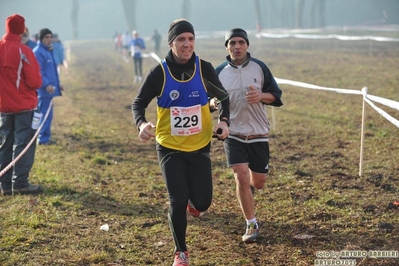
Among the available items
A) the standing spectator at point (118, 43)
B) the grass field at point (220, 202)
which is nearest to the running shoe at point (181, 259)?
the grass field at point (220, 202)

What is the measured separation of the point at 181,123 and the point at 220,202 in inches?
98.1

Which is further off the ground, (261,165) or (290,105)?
(261,165)

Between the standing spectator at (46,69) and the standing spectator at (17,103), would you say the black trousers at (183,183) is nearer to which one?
the standing spectator at (17,103)

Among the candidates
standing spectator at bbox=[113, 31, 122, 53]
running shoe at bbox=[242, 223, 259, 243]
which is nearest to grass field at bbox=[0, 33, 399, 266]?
running shoe at bbox=[242, 223, 259, 243]

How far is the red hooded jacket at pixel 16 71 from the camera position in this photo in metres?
7.41

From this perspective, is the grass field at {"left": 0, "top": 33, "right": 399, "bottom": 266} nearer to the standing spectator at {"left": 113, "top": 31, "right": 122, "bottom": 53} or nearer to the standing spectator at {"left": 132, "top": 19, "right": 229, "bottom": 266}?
the standing spectator at {"left": 132, "top": 19, "right": 229, "bottom": 266}

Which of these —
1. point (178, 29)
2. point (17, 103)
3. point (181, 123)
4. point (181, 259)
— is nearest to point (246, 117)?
point (181, 123)

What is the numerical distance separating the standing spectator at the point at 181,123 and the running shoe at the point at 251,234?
85 centimetres

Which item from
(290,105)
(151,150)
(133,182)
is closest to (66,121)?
(151,150)

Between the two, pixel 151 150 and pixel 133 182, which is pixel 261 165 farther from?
pixel 151 150

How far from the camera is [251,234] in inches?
215

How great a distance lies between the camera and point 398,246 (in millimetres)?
5086

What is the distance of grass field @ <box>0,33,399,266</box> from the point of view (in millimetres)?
A: 5297

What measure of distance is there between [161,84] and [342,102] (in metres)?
10.3
